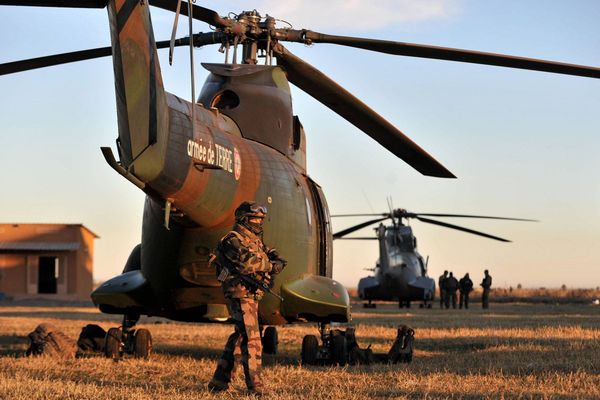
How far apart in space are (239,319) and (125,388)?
142cm

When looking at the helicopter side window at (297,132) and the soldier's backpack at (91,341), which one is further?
the helicopter side window at (297,132)

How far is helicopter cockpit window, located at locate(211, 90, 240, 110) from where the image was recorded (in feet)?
43.6

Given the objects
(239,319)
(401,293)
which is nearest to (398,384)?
(239,319)

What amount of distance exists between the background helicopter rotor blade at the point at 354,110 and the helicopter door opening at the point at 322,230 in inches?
47.7

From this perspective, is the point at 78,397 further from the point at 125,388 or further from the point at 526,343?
the point at 526,343

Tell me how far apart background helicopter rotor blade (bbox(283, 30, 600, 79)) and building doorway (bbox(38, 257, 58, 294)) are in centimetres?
4075

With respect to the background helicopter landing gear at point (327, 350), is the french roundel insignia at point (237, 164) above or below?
above

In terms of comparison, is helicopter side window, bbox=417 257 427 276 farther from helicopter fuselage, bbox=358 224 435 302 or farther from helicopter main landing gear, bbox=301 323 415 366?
helicopter main landing gear, bbox=301 323 415 366

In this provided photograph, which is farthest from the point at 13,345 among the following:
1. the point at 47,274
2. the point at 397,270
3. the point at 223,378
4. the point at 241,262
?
the point at 47,274

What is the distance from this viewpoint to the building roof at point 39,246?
48125 mm

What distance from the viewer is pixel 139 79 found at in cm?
966

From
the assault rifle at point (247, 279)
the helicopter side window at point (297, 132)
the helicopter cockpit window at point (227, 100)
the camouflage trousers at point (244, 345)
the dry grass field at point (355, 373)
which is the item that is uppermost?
the helicopter cockpit window at point (227, 100)

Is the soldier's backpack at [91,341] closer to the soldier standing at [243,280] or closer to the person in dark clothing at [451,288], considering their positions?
the soldier standing at [243,280]

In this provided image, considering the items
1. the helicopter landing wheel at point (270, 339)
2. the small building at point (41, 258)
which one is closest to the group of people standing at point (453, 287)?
the small building at point (41, 258)
